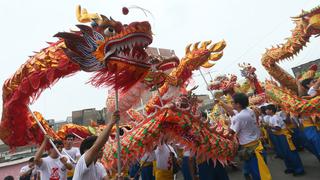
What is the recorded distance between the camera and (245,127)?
3.20 meters

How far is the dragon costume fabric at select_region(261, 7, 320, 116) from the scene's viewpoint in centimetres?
410

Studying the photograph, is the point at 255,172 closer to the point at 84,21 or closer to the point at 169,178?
the point at 169,178

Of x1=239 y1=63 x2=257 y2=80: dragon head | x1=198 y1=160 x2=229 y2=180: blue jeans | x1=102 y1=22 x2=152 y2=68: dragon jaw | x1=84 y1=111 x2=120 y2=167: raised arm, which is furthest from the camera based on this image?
x1=239 y1=63 x2=257 y2=80: dragon head

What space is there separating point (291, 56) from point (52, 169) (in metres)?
5.35

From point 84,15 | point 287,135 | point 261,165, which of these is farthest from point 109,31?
point 287,135

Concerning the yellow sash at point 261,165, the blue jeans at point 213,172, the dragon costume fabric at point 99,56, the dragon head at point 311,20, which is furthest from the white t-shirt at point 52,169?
the dragon head at point 311,20

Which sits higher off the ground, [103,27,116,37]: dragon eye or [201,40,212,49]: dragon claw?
[201,40,212,49]: dragon claw

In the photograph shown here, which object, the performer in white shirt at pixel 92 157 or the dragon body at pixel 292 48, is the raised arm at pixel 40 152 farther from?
the dragon body at pixel 292 48

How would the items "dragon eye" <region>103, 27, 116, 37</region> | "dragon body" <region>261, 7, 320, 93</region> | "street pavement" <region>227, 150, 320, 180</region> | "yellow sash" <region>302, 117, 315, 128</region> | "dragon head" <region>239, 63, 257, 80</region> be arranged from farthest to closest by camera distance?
"dragon head" <region>239, 63, 257, 80</region> < "dragon body" <region>261, 7, 320, 93</region> < "street pavement" <region>227, 150, 320, 180</region> < "yellow sash" <region>302, 117, 315, 128</region> < "dragon eye" <region>103, 27, 116, 37</region>

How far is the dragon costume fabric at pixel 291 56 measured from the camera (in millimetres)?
4098

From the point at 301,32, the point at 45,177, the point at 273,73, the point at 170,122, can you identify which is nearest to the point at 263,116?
the point at 273,73

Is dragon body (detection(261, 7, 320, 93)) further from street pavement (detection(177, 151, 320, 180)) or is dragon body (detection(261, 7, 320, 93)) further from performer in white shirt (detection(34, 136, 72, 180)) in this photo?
performer in white shirt (detection(34, 136, 72, 180))

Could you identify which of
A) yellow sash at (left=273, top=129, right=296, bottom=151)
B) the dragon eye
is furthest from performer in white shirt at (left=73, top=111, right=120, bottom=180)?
yellow sash at (left=273, top=129, right=296, bottom=151)

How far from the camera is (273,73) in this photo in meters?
5.47
